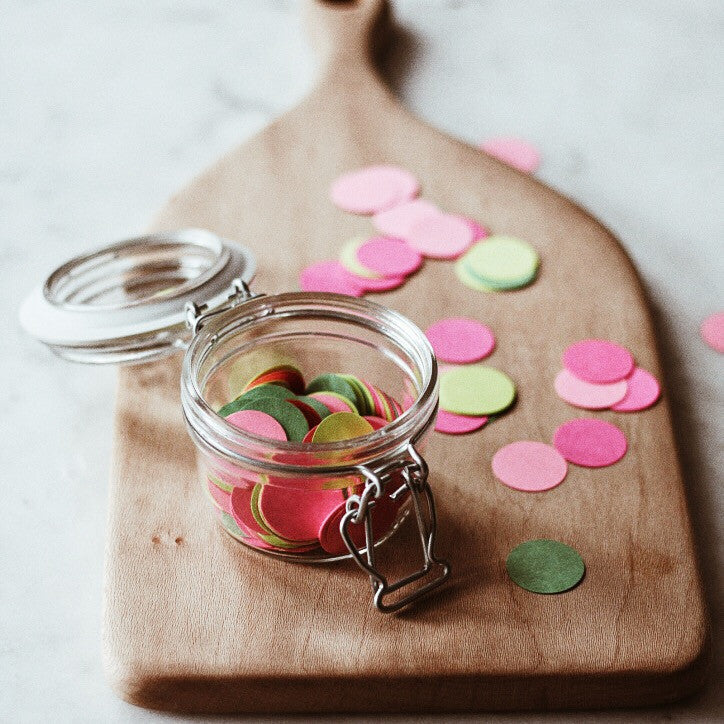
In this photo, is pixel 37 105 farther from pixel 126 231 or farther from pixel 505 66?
pixel 505 66

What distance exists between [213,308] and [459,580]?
0.29 m

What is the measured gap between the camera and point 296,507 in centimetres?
67

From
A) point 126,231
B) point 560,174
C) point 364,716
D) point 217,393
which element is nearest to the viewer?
point 364,716

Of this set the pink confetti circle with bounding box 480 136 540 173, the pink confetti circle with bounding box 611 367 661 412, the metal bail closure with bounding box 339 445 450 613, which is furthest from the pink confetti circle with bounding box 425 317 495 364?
the pink confetti circle with bounding box 480 136 540 173

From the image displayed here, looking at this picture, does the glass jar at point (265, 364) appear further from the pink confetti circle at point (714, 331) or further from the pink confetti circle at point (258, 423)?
the pink confetti circle at point (714, 331)

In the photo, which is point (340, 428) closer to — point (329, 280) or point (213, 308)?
point (213, 308)

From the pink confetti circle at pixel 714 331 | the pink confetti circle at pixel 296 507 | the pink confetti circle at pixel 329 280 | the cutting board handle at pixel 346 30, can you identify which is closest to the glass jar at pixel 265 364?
the pink confetti circle at pixel 296 507

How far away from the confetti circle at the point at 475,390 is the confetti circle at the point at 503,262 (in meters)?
0.12

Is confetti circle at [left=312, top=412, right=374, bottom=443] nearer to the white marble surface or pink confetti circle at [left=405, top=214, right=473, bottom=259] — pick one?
the white marble surface

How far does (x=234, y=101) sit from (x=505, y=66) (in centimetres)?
40

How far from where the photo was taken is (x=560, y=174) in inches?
49.2

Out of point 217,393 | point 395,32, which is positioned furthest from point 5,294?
point 395,32

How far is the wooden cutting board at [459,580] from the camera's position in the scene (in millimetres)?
647

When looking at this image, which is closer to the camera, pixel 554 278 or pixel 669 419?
pixel 669 419
